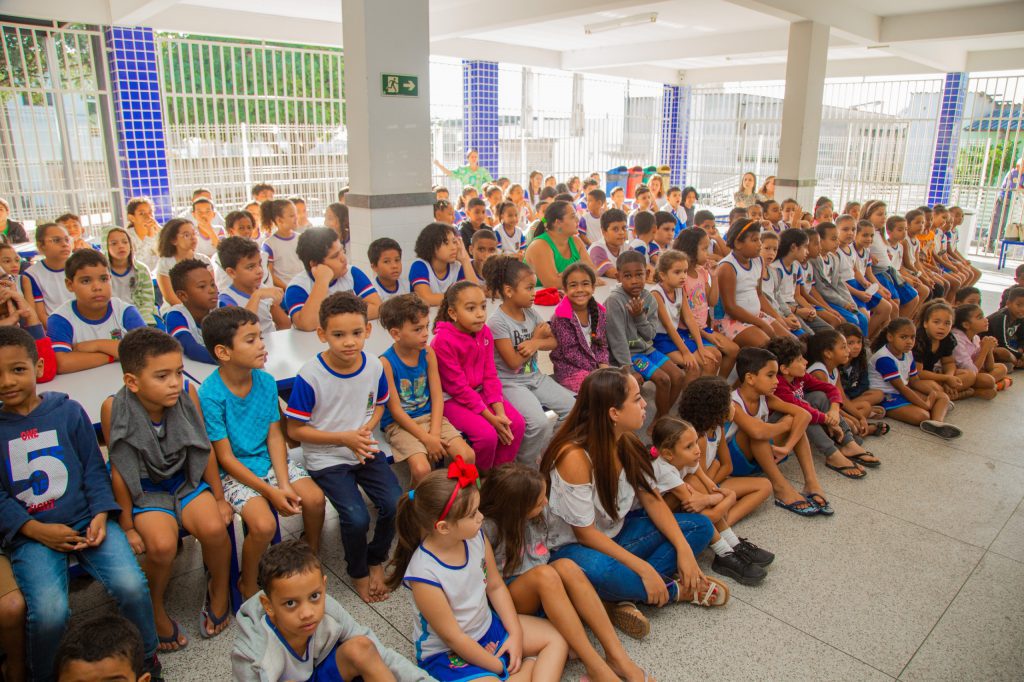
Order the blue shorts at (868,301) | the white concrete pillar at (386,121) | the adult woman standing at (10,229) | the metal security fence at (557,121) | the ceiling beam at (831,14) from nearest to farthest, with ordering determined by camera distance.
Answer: the white concrete pillar at (386,121)
the adult woman standing at (10,229)
the blue shorts at (868,301)
the ceiling beam at (831,14)
the metal security fence at (557,121)

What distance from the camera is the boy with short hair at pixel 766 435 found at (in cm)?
314

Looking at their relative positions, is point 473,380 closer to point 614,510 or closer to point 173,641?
point 614,510

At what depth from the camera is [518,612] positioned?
219 cm

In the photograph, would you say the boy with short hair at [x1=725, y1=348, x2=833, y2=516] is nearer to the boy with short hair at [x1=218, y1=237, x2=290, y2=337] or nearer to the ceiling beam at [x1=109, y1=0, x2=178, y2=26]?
the boy with short hair at [x1=218, y1=237, x2=290, y2=337]

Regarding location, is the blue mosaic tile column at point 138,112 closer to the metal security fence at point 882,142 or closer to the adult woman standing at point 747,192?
the adult woman standing at point 747,192

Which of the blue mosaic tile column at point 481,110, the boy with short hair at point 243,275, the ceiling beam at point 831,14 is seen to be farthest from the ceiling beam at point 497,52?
the boy with short hair at point 243,275

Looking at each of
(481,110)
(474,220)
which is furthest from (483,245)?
(481,110)

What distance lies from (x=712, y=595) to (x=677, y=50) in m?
11.2

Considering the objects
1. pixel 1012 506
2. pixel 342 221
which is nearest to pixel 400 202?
pixel 342 221

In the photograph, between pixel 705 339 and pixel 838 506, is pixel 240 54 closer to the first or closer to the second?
pixel 705 339

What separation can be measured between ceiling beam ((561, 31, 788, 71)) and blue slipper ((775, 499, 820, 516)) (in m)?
9.37

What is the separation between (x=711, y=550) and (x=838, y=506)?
2.71ft

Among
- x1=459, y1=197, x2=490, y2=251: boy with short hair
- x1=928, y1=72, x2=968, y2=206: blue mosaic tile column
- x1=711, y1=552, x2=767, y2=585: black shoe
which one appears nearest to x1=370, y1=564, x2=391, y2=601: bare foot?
x1=711, y1=552, x2=767, y2=585: black shoe

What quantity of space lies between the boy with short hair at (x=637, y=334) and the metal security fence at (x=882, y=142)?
9687 millimetres
